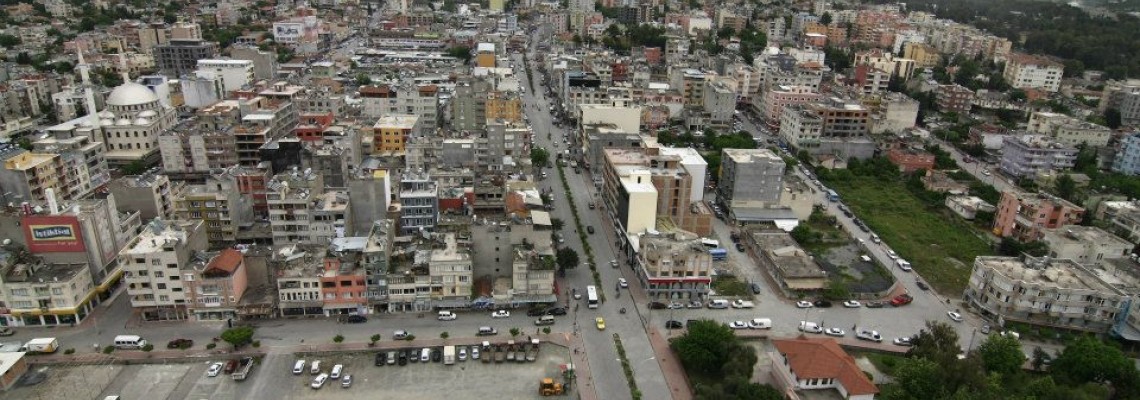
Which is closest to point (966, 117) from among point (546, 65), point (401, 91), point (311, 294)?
point (546, 65)

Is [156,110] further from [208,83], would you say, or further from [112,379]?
[112,379]

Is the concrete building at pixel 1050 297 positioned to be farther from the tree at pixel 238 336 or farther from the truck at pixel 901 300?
the tree at pixel 238 336

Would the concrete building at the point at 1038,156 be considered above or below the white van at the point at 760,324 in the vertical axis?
above

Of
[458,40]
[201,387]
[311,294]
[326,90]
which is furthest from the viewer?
[458,40]

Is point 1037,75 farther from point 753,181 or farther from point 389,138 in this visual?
point 389,138

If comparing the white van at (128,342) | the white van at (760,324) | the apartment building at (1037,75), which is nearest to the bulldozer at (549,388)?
the white van at (760,324)

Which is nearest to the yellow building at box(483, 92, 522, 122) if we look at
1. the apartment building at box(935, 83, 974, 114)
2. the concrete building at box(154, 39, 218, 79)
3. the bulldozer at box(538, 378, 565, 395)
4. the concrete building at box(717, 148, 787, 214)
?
the concrete building at box(717, 148, 787, 214)
